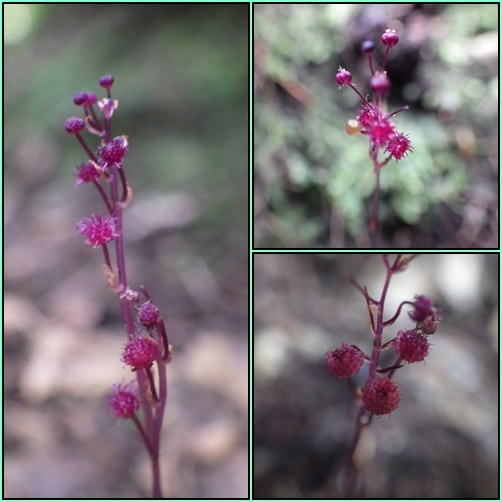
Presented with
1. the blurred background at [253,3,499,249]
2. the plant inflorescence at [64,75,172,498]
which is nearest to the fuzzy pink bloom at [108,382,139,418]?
the plant inflorescence at [64,75,172,498]

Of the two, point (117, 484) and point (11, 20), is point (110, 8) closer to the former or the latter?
point (11, 20)

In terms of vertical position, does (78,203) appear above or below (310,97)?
below

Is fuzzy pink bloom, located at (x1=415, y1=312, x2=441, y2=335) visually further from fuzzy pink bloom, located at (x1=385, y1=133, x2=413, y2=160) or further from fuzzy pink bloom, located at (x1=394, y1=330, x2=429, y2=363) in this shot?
fuzzy pink bloom, located at (x1=385, y1=133, x2=413, y2=160)

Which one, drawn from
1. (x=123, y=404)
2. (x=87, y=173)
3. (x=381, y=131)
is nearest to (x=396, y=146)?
(x=381, y=131)

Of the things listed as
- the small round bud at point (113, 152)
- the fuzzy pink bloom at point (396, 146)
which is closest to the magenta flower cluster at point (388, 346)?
the fuzzy pink bloom at point (396, 146)

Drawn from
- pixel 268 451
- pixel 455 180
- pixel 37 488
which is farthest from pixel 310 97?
pixel 37 488

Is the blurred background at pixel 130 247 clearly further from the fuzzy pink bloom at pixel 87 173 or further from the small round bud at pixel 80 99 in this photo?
the small round bud at pixel 80 99
